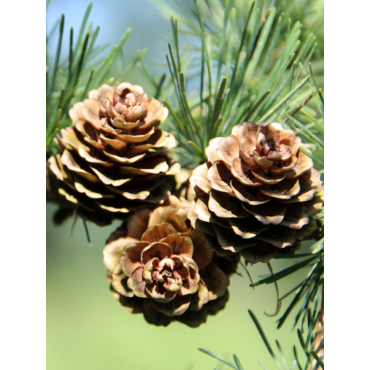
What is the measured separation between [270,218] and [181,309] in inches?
3.1

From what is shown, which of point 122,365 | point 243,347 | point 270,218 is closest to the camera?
point 270,218

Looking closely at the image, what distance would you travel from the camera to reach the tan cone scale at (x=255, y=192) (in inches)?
8.2

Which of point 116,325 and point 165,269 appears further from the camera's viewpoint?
point 116,325

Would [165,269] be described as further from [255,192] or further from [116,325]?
[116,325]

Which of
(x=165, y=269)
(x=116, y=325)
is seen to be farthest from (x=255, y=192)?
(x=116, y=325)

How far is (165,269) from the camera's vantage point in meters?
0.23

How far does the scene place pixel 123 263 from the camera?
0.76 ft

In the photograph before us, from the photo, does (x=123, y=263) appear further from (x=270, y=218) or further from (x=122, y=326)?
(x=122, y=326)

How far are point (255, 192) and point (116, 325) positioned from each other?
1.22m

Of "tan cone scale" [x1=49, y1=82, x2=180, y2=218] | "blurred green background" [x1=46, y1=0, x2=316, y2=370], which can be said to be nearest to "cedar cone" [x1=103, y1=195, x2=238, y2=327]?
"tan cone scale" [x1=49, y1=82, x2=180, y2=218]

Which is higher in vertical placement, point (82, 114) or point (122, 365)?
point (82, 114)

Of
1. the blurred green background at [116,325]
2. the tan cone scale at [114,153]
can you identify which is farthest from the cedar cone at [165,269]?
the blurred green background at [116,325]
